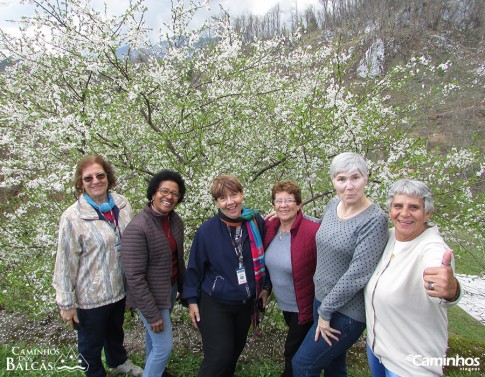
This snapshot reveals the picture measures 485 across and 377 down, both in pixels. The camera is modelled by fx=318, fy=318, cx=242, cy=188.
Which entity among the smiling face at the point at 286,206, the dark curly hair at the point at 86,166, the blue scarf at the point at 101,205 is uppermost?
the dark curly hair at the point at 86,166

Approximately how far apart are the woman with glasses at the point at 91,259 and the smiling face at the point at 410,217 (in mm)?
2099

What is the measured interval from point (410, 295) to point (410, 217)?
1.42ft

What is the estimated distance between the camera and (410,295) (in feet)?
5.77

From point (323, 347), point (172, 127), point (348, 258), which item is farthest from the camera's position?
point (172, 127)

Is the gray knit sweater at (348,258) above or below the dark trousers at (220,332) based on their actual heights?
above

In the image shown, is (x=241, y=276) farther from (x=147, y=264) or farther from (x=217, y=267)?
(x=147, y=264)

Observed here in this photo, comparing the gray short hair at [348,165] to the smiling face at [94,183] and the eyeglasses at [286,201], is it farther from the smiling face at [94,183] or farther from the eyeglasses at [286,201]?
the smiling face at [94,183]

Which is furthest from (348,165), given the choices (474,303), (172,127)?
(474,303)

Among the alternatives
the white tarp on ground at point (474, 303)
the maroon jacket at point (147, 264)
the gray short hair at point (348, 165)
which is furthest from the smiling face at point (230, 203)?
the white tarp on ground at point (474, 303)

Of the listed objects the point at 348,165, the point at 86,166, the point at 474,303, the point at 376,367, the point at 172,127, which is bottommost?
the point at 474,303

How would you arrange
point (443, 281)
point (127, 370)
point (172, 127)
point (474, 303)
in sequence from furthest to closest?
point (474, 303) → point (172, 127) → point (127, 370) → point (443, 281)

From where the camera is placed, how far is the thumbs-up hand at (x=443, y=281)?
1546 millimetres

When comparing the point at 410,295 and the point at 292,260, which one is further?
the point at 292,260

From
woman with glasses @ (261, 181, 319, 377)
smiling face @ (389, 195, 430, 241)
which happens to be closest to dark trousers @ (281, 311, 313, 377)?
woman with glasses @ (261, 181, 319, 377)
